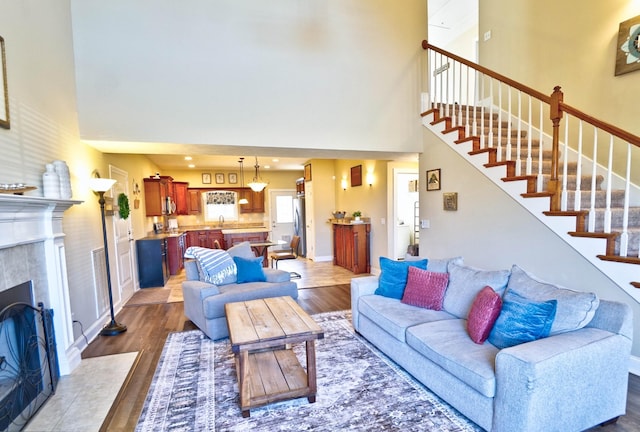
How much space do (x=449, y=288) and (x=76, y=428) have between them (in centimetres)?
298

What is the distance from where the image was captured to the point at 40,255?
2459mm

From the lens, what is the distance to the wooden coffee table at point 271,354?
2.06m

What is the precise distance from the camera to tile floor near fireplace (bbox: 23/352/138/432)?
2.03m

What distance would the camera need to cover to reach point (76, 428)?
1989 mm

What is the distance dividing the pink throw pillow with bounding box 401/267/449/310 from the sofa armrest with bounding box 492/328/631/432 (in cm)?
101

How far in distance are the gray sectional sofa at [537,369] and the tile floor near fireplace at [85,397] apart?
2304 millimetres

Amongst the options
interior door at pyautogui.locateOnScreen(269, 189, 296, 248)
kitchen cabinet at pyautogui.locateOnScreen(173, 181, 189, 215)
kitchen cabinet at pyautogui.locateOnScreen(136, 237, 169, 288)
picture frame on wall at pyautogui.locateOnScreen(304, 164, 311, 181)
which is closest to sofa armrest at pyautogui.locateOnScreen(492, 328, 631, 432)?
kitchen cabinet at pyautogui.locateOnScreen(136, 237, 169, 288)

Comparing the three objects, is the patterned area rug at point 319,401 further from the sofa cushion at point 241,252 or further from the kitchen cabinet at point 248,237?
the kitchen cabinet at point 248,237

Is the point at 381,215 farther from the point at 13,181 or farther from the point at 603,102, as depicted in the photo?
the point at 13,181

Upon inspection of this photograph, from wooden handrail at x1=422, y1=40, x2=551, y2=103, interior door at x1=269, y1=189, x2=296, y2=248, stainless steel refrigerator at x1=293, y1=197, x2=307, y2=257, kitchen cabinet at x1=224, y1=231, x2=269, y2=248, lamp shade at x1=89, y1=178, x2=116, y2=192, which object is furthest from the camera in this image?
interior door at x1=269, y1=189, x2=296, y2=248

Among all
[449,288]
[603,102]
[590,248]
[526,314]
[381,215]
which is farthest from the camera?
[381,215]

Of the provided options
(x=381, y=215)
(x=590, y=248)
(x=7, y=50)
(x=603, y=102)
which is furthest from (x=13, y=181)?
(x=603, y=102)

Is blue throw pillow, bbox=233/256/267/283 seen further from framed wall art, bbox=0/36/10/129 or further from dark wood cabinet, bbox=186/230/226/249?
dark wood cabinet, bbox=186/230/226/249

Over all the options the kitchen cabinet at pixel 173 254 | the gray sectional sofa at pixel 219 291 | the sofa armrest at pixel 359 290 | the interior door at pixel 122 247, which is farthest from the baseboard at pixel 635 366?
the kitchen cabinet at pixel 173 254
